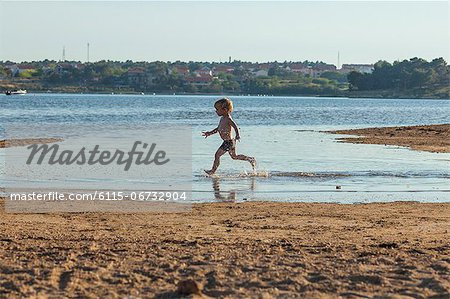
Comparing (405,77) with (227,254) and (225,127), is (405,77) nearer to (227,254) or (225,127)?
(225,127)

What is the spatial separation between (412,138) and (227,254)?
2611 centimetres

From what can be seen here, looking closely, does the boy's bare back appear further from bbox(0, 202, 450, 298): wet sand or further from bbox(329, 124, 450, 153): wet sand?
bbox(329, 124, 450, 153): wet sand

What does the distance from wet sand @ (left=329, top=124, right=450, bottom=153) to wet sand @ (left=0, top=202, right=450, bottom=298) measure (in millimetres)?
16400

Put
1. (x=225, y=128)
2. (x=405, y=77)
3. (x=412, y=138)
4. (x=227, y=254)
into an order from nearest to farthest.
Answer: (x=227, y=254), (x=225, y=128), (x=412, y=138), (x=405, y=77)

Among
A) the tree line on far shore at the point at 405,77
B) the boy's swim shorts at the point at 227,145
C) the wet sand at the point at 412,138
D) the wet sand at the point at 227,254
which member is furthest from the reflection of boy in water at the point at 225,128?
the tree line on far shore at the point at 405,77

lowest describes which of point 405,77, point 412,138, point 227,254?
point 412,138

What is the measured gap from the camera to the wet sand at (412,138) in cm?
2988

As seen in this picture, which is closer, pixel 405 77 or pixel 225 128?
pixel 225 128

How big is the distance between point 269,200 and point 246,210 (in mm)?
1596

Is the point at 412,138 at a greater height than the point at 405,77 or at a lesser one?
lesser

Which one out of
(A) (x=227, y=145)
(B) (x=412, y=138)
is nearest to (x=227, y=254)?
(A) (x=227, y=145)

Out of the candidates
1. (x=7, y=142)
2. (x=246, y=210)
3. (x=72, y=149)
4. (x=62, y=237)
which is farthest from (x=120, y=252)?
(x=7, y=142)

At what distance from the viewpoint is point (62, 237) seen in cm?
1061

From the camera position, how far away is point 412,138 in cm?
3456
